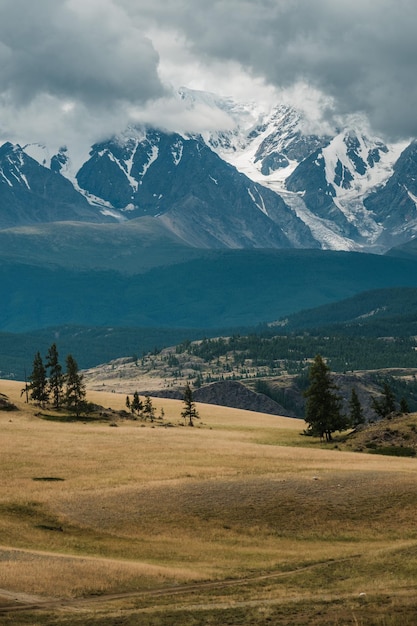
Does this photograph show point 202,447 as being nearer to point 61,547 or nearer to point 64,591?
point 61,547

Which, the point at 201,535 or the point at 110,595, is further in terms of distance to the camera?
the point at 201,535

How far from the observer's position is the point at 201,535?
215ft

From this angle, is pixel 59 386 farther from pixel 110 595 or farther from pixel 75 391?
pixel 110 595

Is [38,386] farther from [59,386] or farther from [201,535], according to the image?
[201,535]

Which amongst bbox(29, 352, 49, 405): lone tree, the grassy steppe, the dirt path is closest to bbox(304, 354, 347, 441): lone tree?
the grassy steppe

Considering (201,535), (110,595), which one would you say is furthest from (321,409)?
(110,595)

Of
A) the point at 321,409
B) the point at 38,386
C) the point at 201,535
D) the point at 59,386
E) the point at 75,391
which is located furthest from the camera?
the point at 59,386

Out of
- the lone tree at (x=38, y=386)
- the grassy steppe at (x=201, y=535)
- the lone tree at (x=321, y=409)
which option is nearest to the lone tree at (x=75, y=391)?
the lone tree at (x=38, y=386)

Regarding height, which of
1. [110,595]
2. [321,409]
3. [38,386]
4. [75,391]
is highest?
[38,386]

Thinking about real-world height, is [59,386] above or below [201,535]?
above

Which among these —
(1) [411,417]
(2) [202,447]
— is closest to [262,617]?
(2) [202,447]

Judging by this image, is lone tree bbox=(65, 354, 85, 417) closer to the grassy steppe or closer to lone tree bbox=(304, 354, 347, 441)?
lone tree bbox=(304, 354, 347, 441)

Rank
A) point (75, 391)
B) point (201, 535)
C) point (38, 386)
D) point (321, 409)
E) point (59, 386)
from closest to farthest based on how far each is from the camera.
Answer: point (201, 535), point (321, 409), point (75, 391), point (38, 386), point (59, 386)

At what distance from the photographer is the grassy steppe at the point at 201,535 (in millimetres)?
45781
